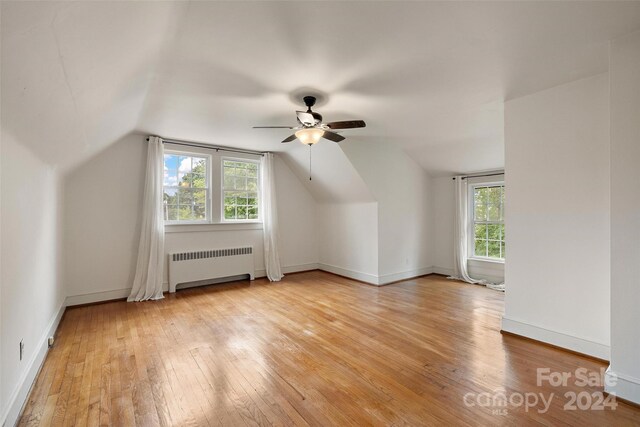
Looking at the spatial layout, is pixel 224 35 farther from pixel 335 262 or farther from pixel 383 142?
pixel 335 262

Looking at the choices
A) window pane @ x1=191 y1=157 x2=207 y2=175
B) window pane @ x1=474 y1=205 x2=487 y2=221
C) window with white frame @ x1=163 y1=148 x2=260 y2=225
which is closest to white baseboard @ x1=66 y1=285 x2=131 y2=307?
window with white frame @ x1=163 y1=148 x2=260 y2=225

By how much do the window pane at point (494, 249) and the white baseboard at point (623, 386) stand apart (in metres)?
3.27

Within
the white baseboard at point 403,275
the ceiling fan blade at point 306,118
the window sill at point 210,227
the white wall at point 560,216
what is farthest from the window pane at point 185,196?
the white wall at point 560,216

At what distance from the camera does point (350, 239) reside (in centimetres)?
562

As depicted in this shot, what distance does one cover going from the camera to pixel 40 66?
1.34 metres

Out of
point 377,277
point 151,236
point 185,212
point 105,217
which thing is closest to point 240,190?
point 185,212

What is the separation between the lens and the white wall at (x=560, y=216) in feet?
8.03

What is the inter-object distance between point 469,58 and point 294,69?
4.72 feet

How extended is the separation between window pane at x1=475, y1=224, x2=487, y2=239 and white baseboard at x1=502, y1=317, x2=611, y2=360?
266 cm

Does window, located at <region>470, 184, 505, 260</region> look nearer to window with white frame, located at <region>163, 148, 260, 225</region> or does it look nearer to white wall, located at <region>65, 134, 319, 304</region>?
window with white frame, located at <region>163, 148, 260, 225</region>

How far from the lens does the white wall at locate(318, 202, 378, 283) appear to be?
5133 mm

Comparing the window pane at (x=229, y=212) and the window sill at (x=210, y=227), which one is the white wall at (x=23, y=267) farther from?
the window pane at (x=229, y=212)

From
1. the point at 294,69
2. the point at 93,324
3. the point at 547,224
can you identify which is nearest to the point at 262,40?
the point at 294,69

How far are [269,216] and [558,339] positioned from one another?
4556 millimetres
